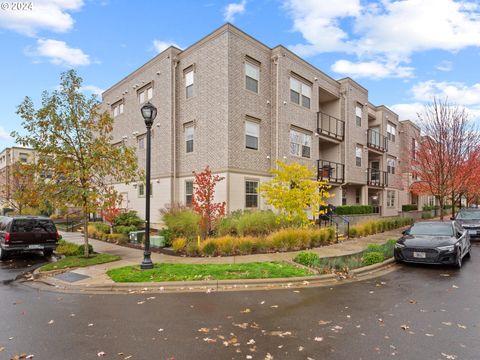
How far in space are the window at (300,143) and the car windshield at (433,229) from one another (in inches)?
368

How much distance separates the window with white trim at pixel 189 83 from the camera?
18.7 m

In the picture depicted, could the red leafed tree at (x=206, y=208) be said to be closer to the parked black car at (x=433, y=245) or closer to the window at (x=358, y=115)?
the parked black car at (x=433, y=245)

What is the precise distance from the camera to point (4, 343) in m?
4.51

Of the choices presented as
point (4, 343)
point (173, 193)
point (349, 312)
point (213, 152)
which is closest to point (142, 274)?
point (4, 343)

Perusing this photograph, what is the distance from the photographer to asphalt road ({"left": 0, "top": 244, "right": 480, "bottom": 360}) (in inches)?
167

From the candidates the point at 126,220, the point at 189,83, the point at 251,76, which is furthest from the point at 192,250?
the point at 189,83

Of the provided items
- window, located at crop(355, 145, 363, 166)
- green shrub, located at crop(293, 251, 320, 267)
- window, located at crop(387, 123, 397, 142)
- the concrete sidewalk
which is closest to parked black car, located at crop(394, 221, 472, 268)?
the concrete sidewalk

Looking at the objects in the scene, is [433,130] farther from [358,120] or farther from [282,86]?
[282,86]

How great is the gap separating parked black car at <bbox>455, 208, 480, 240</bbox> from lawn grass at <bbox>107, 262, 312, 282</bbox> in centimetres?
1366

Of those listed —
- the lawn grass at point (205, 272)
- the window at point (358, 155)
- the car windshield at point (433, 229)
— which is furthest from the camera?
the window at point (358, 155)

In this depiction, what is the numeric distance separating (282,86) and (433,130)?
33.0 ft

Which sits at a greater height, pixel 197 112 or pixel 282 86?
pixel 282 86

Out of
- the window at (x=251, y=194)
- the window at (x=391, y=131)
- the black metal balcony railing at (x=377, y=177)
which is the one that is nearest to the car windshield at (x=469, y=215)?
the black metal balcony railing at (x=377, y=177)

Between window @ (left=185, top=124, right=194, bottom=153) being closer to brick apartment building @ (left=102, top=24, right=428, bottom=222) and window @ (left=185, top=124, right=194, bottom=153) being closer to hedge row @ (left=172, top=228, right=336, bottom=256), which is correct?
brick apartment building @ (left=102, top=24, right=428, bottom=222)
